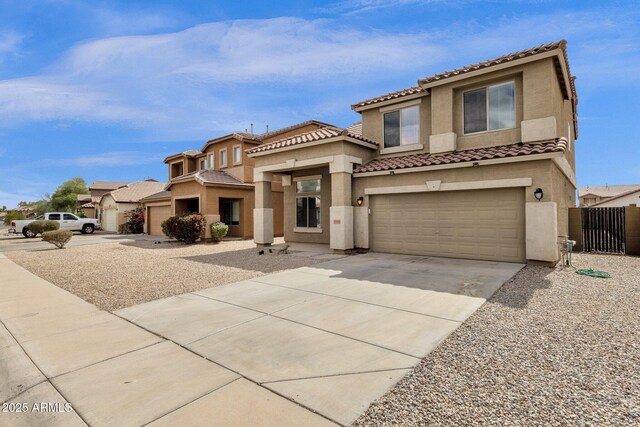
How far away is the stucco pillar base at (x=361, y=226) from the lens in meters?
13.9

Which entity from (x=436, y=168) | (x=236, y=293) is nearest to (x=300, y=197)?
(x=436, y=168)

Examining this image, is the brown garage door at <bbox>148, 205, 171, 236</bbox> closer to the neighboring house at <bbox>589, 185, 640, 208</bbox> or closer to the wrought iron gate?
the wrought iron gate

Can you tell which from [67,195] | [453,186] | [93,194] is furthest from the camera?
[67,195]

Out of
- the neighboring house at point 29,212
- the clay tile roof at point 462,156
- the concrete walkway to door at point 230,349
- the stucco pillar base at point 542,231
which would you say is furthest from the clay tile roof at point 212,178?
the neighboring house at point 29,212

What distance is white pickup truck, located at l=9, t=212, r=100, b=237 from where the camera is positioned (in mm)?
26594

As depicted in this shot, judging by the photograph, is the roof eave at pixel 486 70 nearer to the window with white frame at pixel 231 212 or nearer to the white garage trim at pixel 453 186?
the white garage trim at pixel 453 186

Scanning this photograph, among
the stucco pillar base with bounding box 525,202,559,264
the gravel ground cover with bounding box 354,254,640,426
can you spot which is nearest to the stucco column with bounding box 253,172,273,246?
the stucco pillar base with bounding box 525,202,559,264

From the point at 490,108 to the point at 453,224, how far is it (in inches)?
188

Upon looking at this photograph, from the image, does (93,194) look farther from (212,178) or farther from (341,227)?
(341,227)

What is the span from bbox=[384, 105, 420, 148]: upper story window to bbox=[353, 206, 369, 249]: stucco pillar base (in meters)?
3.55

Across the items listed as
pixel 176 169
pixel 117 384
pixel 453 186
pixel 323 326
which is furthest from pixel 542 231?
pixel 176 169

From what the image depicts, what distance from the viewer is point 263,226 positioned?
1656 centimetres

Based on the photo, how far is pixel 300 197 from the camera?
17.8 meters

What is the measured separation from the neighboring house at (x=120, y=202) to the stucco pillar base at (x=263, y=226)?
22500mm
